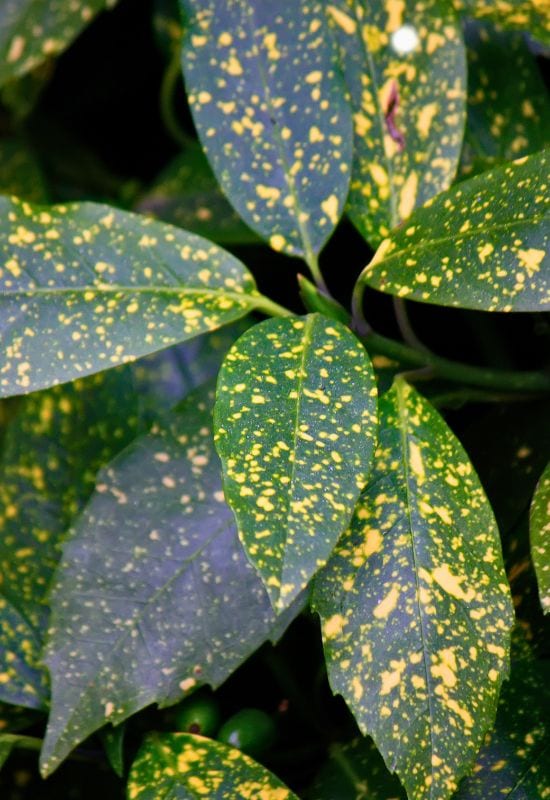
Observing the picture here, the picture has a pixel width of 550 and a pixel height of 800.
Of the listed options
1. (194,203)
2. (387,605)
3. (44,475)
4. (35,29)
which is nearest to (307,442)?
(387,605)

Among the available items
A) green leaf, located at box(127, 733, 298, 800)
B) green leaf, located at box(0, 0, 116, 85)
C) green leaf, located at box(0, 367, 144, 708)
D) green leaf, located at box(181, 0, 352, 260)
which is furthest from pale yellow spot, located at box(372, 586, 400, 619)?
green leaf, located at box(0, 0, 116, 85)

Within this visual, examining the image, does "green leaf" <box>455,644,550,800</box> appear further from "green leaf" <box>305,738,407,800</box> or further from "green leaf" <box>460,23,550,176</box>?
"green leaf" <box>460,23,550,176</box>

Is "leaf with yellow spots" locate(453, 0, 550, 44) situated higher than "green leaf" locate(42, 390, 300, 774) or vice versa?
"leaf with yellow spots" locate(453, 0, 550, 44)

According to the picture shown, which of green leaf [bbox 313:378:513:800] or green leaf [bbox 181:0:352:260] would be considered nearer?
green leaf [bbox 313:378:513:800]

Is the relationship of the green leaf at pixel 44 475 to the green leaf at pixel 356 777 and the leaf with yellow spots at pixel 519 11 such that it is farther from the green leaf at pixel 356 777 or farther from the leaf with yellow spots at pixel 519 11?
the leaf with yellow spots at pixel 519 11

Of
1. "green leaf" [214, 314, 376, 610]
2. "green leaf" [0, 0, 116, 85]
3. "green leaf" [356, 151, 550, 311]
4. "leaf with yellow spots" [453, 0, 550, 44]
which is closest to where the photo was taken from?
"green leaf" [214, 314, 376, 610]

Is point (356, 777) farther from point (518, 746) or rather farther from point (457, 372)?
point (457, 372)
